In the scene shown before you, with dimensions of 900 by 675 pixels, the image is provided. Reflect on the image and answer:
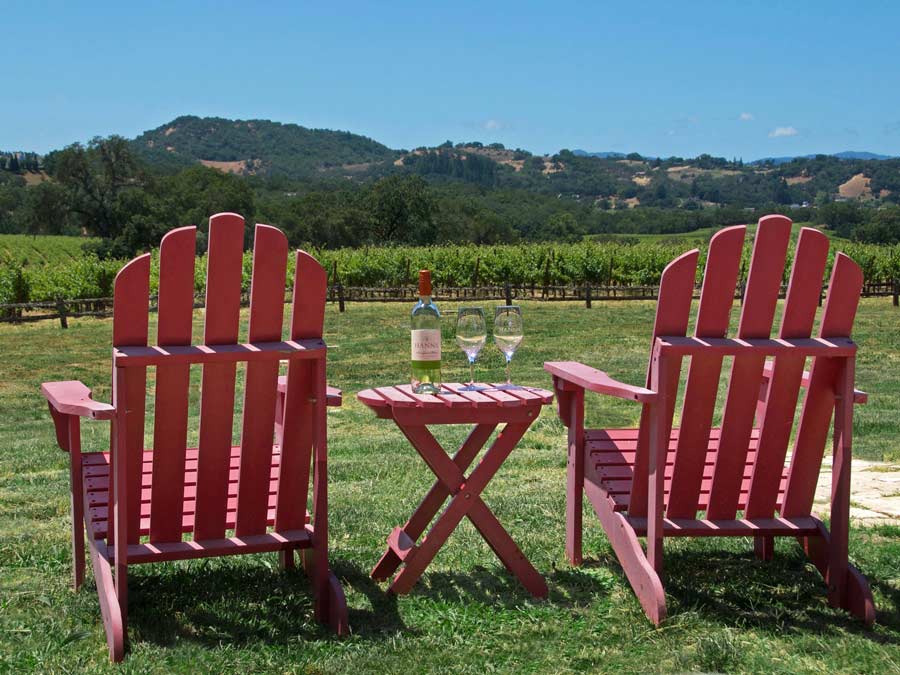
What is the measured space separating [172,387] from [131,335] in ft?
0.65

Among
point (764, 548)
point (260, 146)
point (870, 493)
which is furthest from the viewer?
point (260, 146)

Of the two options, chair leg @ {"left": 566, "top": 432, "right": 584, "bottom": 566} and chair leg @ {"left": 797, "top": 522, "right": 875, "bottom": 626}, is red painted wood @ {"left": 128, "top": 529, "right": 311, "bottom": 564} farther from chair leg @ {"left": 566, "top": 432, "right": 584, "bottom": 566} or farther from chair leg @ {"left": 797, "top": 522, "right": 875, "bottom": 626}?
chair leg @ {"left": 797, "top": 522, "right": 875, "bottom": 626}

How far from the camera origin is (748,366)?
10.0 feet

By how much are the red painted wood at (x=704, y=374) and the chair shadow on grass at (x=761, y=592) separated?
0.30m

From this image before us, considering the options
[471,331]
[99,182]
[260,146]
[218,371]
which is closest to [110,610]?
[218,371]

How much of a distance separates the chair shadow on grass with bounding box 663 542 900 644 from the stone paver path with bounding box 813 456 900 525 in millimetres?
746

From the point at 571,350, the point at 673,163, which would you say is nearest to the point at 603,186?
the point at 673,163

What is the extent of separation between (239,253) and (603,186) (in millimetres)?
123644

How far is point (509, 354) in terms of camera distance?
3254 mm

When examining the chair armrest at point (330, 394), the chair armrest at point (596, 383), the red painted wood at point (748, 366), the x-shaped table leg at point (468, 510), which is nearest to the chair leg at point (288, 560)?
the x-shaped table leg at point (468, 510)

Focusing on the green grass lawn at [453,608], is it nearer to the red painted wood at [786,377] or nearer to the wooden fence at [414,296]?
the red painted wood at [786,377]

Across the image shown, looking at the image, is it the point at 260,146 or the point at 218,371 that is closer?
the point at 218,371

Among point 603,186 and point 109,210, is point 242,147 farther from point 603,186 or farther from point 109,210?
point 109,210

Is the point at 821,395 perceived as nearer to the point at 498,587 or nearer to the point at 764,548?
the point at 764,548
